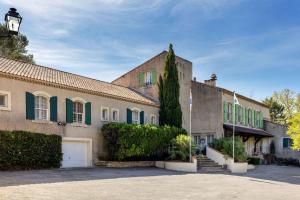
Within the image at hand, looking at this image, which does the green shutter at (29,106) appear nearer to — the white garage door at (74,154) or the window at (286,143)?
the white garage door at (74,154)

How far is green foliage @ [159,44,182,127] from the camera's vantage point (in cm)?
2989

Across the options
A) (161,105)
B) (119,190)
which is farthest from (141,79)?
(119,190)

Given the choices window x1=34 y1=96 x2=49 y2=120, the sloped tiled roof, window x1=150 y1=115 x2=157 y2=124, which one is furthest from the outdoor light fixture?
window x1=150 y1=115 x2=157 y2=124

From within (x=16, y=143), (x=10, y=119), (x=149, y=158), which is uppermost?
(x=10, y=119)

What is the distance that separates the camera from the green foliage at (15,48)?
4086cm

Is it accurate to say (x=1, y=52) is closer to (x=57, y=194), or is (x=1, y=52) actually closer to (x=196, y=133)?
(x=196, y=133)

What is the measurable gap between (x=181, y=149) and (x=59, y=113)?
884cm

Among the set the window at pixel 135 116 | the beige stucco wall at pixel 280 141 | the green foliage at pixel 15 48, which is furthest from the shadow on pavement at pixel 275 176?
the green foliage at pixel 15 48

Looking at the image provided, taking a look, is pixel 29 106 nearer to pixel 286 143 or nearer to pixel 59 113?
pixel 59 113

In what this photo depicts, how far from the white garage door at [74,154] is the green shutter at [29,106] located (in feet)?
10.00

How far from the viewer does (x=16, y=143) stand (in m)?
18.4

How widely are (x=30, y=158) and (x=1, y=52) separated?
83.8 feet

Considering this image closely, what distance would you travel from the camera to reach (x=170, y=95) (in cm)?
3020

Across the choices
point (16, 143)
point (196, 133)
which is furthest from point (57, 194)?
point (196, 133)
